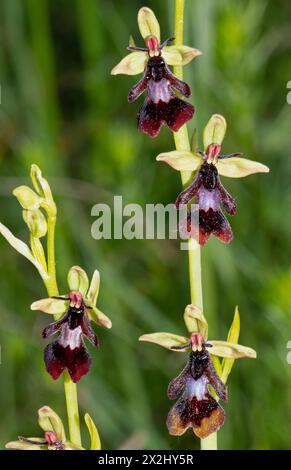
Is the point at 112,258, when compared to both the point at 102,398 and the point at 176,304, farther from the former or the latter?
the point at 102,398

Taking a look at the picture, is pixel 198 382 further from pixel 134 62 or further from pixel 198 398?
pixel 134 62

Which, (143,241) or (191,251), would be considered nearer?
(191,251)

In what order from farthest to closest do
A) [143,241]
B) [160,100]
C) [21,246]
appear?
[143,241]
[21,246]
[160,100]

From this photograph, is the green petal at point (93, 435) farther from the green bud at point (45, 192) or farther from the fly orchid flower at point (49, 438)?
the green bud at point (45, 192)

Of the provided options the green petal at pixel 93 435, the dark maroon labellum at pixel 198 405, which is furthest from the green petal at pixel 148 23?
the green petal at pixel 93 435

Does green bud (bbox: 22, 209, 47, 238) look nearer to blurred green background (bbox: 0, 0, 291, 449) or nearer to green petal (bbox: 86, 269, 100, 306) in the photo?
green petal (bbox: 86, 269, 100, 306)

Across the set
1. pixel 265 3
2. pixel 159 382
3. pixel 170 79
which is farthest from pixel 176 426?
pixel 265 3

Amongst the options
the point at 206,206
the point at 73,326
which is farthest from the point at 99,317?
the point at 206,206
